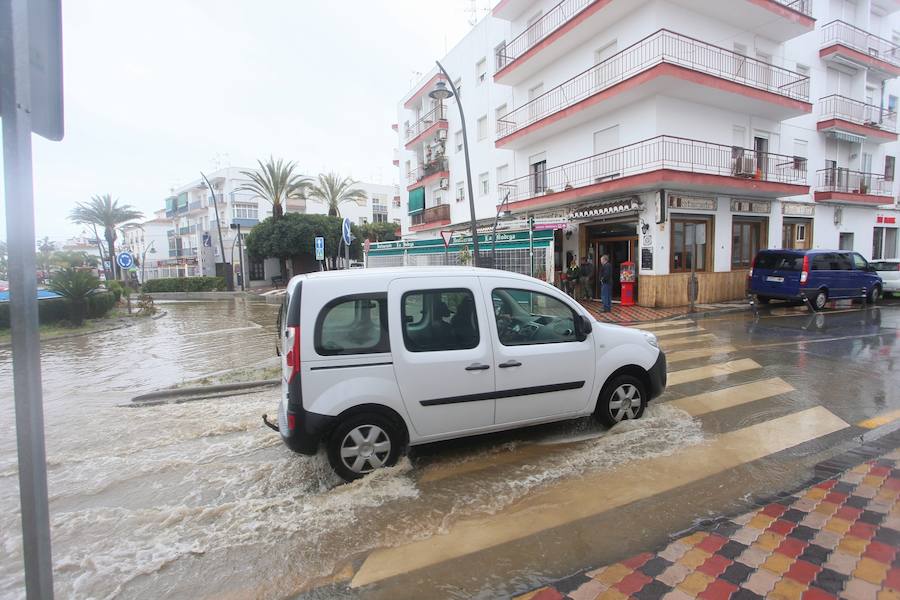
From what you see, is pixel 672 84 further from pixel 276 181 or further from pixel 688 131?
pixel 276 181

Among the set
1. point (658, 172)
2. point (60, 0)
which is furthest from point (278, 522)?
point (658, 172)

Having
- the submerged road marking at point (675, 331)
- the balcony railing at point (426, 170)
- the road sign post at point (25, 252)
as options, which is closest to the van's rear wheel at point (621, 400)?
the road sign post at point (25, 252)

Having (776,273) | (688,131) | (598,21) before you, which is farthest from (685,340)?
(598,21)

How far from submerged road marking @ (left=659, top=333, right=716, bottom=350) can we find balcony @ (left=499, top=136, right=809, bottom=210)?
18.4 ft

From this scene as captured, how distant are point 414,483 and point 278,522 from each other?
1.06 metres

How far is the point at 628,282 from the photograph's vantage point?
15570 millimetres

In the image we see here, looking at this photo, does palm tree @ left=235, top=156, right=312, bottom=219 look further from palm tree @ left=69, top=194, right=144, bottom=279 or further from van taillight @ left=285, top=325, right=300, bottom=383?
van taillight @ left=285, top=325, right=300, bottom=383

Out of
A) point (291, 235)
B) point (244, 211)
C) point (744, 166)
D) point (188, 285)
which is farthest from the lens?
point (244, 211)

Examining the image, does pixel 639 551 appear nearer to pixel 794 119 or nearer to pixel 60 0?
pixel 60 0

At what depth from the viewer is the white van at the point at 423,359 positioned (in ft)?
11.9

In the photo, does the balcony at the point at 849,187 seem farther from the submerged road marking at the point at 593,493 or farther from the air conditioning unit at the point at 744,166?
the submerged road marking at the point at 593,493

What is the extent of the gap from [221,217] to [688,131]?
56848 mm

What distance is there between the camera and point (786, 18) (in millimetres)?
15867

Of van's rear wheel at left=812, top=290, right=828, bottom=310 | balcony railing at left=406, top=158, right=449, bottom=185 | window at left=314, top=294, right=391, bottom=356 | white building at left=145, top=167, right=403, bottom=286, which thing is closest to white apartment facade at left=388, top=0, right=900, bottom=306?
van's rear wheel at left=812, top=290, right=828, bottom=310
